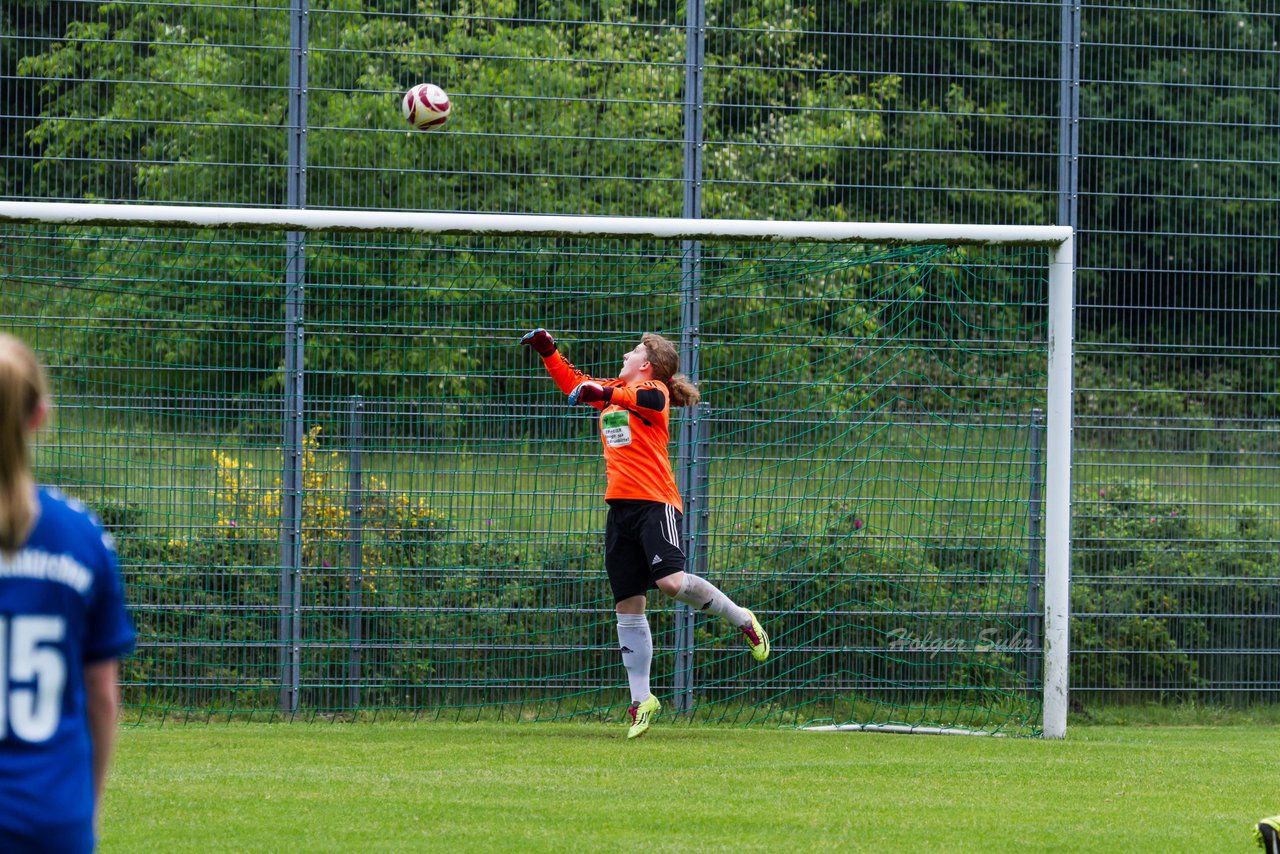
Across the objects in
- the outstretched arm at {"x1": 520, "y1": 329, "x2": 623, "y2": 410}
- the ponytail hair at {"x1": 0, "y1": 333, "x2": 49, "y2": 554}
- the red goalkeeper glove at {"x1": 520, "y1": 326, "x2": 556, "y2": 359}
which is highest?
the red goalkeeper glove at {"x1": 520, "y1": 326, "x2": 556, "y2": 359}

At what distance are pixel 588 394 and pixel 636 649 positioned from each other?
57.1 inches


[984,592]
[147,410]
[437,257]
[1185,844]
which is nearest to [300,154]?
[437,257]

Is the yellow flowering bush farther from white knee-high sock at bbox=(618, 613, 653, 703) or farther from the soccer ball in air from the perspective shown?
the soccer ball in air

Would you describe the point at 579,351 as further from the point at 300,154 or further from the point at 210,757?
the point at 210,757

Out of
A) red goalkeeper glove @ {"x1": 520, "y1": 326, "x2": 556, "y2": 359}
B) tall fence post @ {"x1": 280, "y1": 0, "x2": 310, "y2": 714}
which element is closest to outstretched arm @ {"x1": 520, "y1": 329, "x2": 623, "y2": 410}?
red goalkeeper glove @ {"x1": 520, "y1": 326, "x2": 556, "y2": 359}

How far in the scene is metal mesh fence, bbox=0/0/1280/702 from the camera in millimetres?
9227

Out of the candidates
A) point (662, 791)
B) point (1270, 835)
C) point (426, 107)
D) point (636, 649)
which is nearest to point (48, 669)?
point (1270, 835)

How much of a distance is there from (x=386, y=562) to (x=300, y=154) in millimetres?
2621

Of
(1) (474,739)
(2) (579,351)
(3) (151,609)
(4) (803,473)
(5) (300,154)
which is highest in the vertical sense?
(5) (300,154)

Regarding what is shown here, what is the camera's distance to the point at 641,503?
7668 millimetres

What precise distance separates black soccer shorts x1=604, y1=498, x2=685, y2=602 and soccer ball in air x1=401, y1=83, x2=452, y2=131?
2.32 meters

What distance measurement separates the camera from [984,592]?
9.32 meters

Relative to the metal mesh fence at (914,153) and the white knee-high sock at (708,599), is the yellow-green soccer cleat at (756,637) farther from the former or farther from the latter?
the metal mesh fence at (914,153)

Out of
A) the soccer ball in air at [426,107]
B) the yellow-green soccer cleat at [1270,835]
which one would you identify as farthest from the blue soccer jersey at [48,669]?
the soccer ball in air at [426,107]
